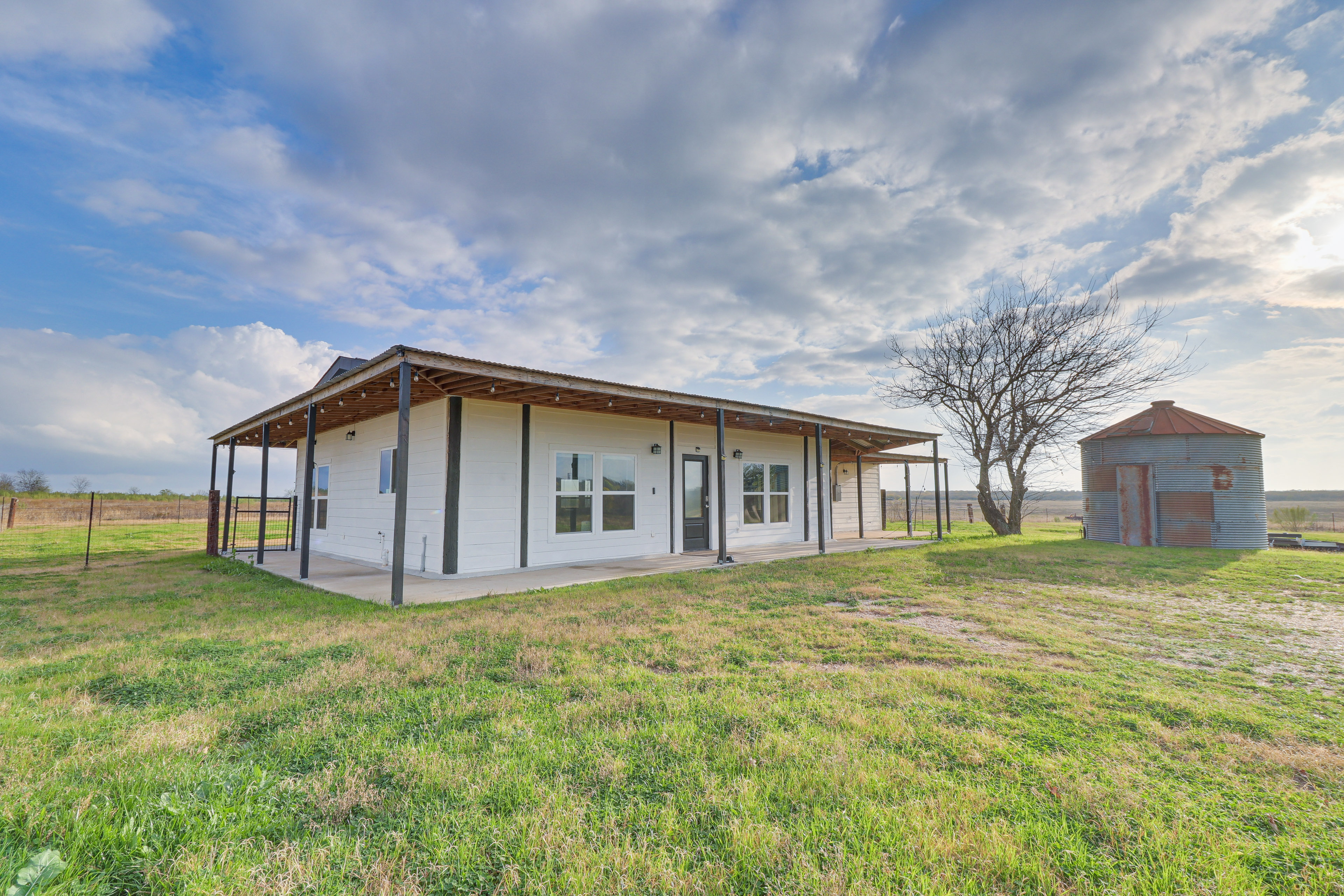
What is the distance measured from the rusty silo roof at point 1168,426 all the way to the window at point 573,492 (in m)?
13.9

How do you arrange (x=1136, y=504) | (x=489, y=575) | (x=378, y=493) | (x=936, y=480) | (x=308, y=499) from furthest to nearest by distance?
(x=936, y=480) → (x=1136, y=504) → (x=378, y=493) → (x=489, y=575) → (x=308, y=499)

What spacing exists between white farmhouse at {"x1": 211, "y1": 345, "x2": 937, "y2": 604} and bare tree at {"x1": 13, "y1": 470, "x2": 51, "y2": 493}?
1500 inches

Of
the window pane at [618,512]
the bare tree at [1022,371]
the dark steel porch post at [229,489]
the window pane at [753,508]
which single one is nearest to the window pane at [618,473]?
the window pane at [618,512]

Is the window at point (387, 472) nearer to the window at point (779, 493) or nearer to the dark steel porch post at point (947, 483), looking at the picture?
the window at point (779, 493)

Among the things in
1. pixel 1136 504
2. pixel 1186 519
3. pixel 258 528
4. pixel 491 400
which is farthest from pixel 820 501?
pixel 258 528

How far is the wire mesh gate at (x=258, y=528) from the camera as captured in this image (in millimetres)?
13367

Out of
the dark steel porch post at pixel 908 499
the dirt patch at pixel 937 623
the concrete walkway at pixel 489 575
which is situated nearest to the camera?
the dirt patch at pixel 937 623

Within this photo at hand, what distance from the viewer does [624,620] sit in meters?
5.07

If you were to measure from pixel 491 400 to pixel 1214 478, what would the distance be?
54.7 feet

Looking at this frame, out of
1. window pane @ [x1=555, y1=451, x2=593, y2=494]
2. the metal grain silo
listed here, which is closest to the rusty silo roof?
the metal grain silo

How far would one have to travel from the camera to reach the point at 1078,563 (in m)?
9.61

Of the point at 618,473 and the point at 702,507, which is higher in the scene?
the point at 618,473

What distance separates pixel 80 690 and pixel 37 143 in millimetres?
11404

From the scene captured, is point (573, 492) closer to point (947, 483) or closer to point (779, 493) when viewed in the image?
point (779, 493)
